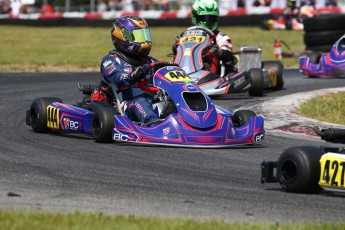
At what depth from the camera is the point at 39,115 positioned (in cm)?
1023

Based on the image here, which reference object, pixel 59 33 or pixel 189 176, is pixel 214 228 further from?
pixel 59 33

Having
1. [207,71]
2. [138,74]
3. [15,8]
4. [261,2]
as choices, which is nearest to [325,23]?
[207,71]

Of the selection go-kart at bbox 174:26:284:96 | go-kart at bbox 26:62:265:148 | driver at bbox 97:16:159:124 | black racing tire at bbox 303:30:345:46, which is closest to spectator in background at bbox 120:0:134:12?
black racing tire at bbox 303:30:345:46

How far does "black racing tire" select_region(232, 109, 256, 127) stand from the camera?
9570 mm

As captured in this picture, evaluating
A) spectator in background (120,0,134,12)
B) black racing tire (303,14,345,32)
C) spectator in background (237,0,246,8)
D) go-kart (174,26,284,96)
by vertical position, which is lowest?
spectator in background (120,0,134,12)

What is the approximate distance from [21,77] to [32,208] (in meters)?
12.4

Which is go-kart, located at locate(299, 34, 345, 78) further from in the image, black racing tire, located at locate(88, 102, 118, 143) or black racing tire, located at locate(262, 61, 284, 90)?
black racing tire, located at locate(88, 102, 118, 143)

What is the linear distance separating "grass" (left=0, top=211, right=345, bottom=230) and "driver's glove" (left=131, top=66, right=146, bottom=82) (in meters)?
4.08

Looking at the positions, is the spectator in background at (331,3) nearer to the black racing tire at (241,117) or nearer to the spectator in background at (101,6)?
the spectator in background at (101,6)

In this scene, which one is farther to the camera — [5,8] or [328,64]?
[5,8]

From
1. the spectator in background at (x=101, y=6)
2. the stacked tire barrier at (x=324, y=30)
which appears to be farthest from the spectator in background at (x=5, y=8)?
the stacked tire barrier at (x=324, y=30)

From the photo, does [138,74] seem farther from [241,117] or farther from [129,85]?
[241,117]

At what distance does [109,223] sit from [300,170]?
5.34 ft

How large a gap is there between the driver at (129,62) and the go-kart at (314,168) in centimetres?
310
